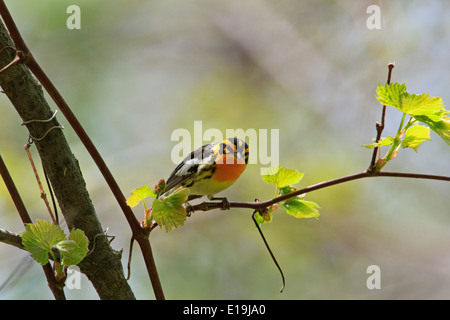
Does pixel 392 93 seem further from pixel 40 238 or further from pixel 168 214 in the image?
pixel 40 238

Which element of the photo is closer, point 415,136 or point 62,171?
point 415,136

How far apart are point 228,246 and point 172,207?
6.37 ft

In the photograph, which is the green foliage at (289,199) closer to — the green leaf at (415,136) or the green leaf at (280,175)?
the green leaf at (280,175)

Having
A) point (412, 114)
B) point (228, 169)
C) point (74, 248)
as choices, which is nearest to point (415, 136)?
point (412, 114)

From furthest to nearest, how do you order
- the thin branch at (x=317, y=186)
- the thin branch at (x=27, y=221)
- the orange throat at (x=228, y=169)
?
the orange throat at (x=228, y=169)
the thin branch at (x=27, y=221)
the thin branch at (x=317, y=186)

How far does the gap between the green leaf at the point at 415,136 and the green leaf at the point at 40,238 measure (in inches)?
17.9

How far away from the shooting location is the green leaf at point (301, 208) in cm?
68

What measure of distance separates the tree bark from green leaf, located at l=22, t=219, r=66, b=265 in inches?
5.5

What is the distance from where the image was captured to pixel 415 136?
24.2 inches

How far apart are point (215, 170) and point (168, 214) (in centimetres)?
64

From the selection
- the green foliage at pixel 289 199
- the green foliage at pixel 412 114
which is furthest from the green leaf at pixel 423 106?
the green foliage at pixel 289 199

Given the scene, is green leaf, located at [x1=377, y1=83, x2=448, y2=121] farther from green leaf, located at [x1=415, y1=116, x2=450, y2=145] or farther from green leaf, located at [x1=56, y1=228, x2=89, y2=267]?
green leaf, located at [x1=56, y1=228, x2=89, y2=267]

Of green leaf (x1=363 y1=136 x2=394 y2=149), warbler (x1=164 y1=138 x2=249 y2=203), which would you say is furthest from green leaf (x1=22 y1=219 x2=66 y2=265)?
warbler (x1=164 y1=138 x2=249 y2=203)

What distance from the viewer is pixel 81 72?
2561mm
